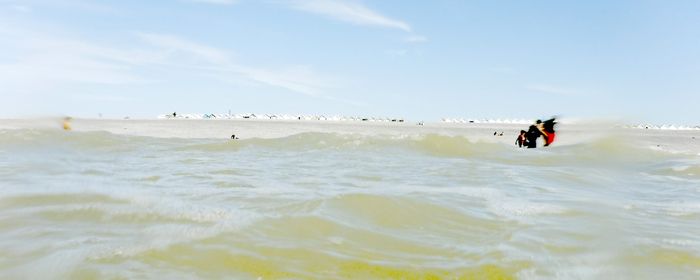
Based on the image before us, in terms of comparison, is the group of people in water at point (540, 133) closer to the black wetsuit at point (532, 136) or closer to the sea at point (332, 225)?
the black wetsuit at point (532, 136)

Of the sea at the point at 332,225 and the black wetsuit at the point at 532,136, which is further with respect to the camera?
the black wetsuit at the point at 532,136

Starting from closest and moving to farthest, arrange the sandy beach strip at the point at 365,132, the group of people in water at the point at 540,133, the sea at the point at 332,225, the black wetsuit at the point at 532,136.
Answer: the sea at the point at 332,225 → the sandy beach strip at the point at 365,132 → the group of people in water at the point at 540,133 → the black wetsuit at the point at 532,136

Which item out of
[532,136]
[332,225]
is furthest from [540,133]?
[332,225]

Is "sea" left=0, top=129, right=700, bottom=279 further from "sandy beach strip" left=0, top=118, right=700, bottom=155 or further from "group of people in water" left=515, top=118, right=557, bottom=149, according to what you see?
"group of people in water" left=515, top=118, right=557, bottom=149

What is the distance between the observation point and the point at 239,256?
3570 millimetres

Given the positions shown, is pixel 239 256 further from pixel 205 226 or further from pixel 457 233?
pixel 457 233

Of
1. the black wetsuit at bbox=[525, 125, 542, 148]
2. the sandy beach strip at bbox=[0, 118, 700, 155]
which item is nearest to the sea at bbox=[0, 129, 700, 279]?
the sandy beach strip at bbox=[0, 118, 700, 155]

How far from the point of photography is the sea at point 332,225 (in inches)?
135

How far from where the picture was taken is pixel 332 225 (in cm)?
466

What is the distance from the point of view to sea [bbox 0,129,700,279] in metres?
3.44

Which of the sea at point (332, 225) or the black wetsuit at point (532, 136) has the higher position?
the black wetsuit at point (532, 136)

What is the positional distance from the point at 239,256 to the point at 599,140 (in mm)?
4069

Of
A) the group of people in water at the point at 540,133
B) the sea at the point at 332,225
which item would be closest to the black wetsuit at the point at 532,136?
the group of people in water at the point at 540,133

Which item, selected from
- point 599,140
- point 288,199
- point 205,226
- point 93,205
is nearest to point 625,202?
point 599,140
